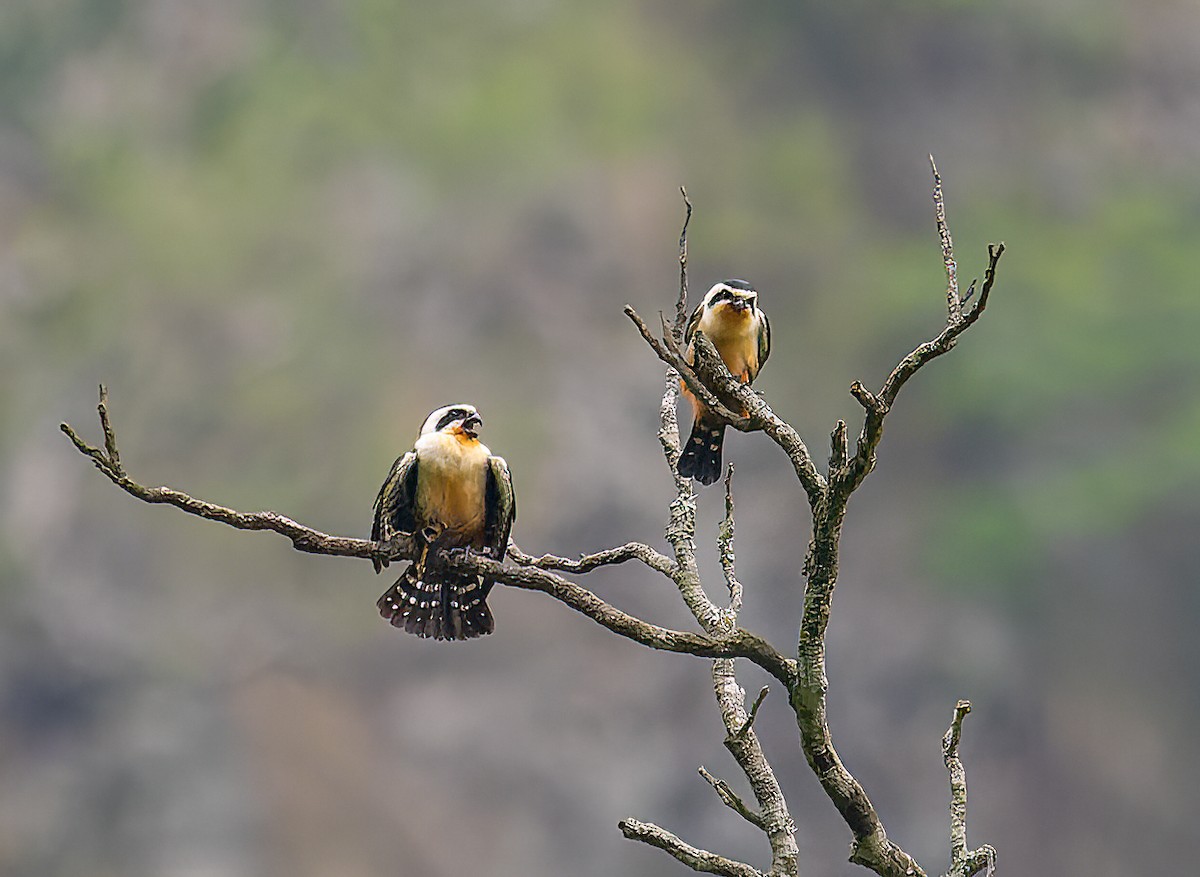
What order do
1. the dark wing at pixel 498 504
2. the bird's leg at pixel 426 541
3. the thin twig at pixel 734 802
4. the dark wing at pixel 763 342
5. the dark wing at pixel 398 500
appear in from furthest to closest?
1. the dark wing at pixel 763 342
2. the dark wing at pixel 498 504
3. the dark wing at pixel 398 500
4. the bird's leg at pixel 426 541
5. the thin twig at pixel 734 802

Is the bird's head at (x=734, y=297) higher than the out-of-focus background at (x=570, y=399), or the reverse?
the out-of-focus background at (x=570, y=399)

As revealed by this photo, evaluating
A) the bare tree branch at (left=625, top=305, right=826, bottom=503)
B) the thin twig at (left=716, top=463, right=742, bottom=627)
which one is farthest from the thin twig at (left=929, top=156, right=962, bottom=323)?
the thin twig at (left=716, top=463, right=742, bottom=627)

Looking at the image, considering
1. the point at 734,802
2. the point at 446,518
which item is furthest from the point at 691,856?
the point at 446,518

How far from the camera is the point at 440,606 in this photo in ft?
10.7

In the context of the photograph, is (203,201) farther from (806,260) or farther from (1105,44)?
(1105,44)

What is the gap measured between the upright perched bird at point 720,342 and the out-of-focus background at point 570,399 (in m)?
7.28

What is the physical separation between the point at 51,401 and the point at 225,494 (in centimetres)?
192

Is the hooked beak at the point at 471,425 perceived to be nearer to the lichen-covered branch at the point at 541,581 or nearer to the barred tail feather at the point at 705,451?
the barred tail feather at the point at 705,451

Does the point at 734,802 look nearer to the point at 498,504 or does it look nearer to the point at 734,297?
the point at 498,504

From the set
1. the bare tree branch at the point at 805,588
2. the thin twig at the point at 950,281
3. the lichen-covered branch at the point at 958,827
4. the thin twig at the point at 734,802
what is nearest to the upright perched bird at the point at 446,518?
the bare tree branch at the point at 805,588

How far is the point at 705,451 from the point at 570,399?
8624 millimetres

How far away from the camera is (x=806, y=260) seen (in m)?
14.0

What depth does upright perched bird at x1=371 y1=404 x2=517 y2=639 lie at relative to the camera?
3238 mm

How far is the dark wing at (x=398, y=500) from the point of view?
334 cm
